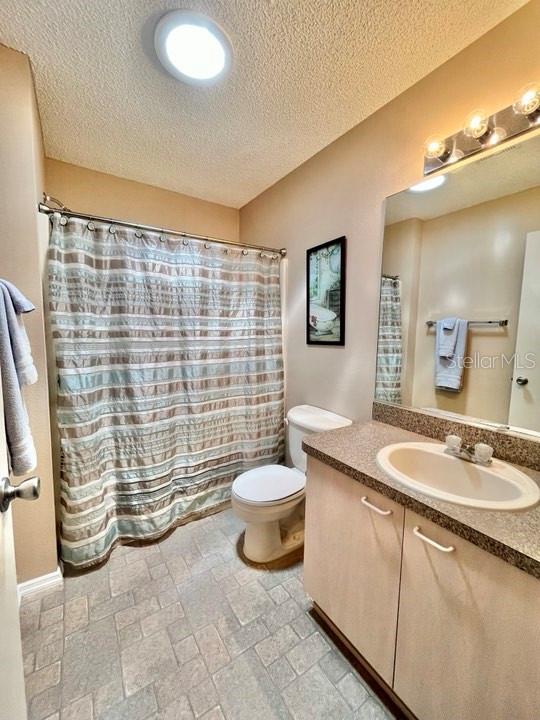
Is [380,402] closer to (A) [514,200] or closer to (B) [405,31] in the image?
(A) [514,200]

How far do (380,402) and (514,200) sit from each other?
3.26ft

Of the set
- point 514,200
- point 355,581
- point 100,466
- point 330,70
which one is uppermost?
point 330,70

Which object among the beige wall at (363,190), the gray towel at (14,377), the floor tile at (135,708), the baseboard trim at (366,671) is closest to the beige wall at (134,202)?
the beige wall at (363,190)

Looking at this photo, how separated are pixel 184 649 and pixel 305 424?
111cm

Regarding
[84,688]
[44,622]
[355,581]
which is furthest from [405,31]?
[44,622]

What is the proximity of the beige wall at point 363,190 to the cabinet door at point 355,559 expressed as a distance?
645 mm

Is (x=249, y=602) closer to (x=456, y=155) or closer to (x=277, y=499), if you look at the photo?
(x=277, y=499)

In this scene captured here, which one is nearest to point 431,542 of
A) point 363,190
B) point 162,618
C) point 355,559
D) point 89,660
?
point 355,559

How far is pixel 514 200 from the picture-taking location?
42.0 inches

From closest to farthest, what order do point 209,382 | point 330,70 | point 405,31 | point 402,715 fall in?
point 402,715 → point 405,31 → point 330,70 → point 209,382

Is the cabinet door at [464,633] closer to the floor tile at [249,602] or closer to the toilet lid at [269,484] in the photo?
the floor tile at [249,602]

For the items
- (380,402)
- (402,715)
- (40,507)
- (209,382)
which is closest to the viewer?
(402,715)

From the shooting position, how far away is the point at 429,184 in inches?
50.2

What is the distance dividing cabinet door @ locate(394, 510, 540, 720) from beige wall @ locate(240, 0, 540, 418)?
0.88 metres
